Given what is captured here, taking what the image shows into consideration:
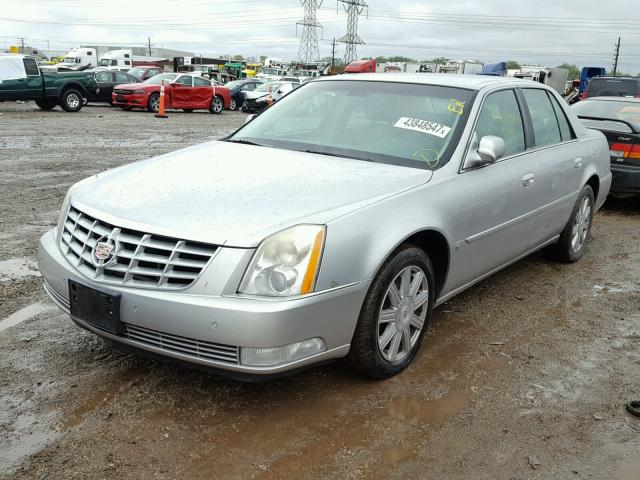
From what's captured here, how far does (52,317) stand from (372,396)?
2.14 meters

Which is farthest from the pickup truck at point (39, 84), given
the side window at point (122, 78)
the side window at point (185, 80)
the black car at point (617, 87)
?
the black car at point (617, 87)

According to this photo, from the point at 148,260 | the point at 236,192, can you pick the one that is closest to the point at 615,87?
the point at 236,192

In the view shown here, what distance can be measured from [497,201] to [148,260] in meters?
2.27

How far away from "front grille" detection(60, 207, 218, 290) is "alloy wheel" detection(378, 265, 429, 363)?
3.17 feet

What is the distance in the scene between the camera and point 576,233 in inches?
218

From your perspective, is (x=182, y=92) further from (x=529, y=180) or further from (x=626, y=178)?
(x=529, y=180)

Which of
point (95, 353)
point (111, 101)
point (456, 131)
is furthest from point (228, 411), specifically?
point (111, 101)

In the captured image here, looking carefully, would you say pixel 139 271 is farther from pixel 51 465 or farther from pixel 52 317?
pixel 52 317

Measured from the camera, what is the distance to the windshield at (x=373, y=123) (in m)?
3.80

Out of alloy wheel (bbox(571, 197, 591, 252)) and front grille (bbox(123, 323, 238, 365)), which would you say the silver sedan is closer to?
front grille (bbox(123, 323, 238, 365))

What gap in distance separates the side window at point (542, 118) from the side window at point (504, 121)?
0.77 ft

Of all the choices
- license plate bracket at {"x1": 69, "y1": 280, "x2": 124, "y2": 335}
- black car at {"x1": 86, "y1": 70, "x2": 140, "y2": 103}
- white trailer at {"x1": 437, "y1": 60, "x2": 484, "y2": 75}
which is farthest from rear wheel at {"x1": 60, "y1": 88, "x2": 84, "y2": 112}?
white trailer at {"x1": 437, "y1": 60, "x2": 484, "y2": 75}

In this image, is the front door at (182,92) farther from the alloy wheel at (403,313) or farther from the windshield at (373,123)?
the alloy wheel at (403,313)

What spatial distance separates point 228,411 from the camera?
2.99 metres
